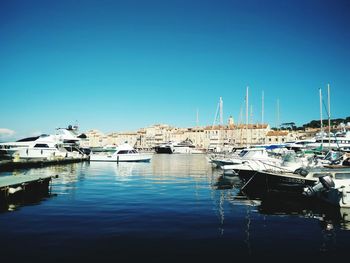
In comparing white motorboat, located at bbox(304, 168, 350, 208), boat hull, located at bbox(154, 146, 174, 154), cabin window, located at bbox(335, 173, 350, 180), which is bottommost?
white motorboat, located at bbox(304, 168, 350, 208)

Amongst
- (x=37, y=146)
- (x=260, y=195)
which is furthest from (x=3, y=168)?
(x=260, y=195)

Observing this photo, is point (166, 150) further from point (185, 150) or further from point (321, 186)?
point (321, 186)

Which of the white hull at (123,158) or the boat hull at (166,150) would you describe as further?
the boat hull at (166,150)

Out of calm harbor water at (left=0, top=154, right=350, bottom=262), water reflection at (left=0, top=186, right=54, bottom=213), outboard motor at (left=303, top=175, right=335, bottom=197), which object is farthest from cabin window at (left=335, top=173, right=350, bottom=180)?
water reflection at (left=0, top=186, right=54, bottom=213)

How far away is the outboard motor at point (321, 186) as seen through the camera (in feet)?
54.7

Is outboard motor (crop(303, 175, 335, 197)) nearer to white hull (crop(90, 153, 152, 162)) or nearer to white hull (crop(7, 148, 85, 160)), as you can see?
white hull (crop(90, 153, 152, 162))

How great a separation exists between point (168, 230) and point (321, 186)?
33.9 ft

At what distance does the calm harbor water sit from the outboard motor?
113 cm

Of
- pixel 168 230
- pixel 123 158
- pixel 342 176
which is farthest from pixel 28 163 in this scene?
pixel 342 176

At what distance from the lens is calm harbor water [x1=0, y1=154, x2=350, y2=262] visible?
9914mm

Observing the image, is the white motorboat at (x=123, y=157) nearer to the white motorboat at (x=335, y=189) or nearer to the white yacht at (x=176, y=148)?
the white motorboat at (x=335, y=189)

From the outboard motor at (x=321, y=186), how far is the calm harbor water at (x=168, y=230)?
3.71ft

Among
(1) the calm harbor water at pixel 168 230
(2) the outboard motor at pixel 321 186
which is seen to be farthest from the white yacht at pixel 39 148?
(2) the outboard motor at pixel 321 186

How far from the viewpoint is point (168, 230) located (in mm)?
12633
